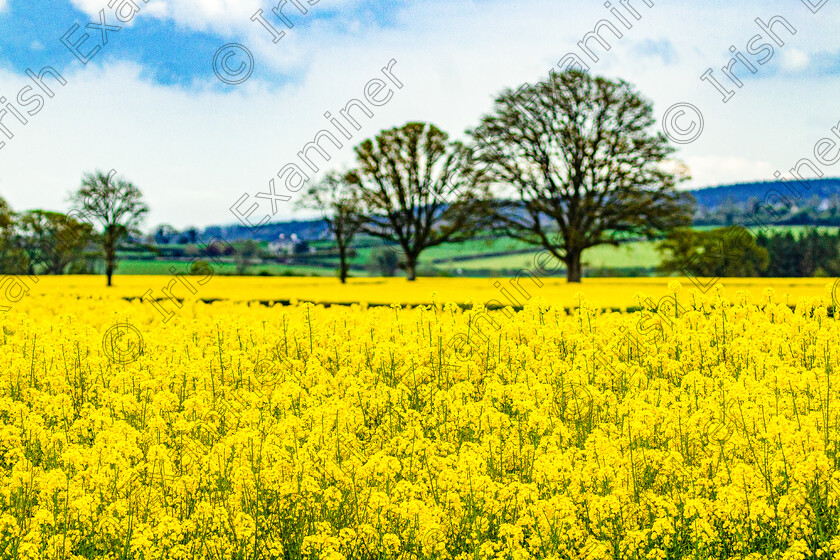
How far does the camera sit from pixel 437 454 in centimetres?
679

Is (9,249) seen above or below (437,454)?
above

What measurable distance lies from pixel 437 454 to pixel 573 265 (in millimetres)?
33453

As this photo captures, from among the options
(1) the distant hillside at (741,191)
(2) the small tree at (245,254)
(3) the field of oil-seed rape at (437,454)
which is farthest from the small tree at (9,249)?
(1) the distant hillside at (741,191)

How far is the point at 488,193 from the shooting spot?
38406mm

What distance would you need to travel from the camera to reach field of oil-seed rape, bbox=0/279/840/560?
17.9 feet

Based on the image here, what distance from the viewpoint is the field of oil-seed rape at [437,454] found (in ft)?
17.9

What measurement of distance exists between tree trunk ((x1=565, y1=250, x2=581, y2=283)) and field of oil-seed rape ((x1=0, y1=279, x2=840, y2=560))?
93.9 ft

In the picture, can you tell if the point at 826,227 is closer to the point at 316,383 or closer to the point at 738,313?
the point at 738,313

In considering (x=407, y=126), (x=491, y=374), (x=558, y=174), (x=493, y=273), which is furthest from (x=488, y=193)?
(x=491, y=374)

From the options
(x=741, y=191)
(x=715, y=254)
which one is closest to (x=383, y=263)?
(x=715, y=254)

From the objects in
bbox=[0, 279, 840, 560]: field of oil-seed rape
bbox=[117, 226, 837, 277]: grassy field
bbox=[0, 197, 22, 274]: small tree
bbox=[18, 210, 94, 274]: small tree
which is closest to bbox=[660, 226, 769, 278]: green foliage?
bbox=[117, 226, 837, 277]: grassy field

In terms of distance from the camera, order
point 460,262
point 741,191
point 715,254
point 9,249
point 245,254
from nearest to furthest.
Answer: point 9,249 < point 245,254 < point 715,254 < point 460,262 < point 741,191

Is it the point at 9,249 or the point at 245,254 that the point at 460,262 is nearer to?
the point at 245,254

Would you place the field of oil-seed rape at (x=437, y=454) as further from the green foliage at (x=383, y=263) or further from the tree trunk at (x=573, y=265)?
the green foliage at (x=383, y=263)
